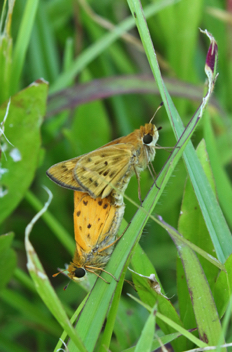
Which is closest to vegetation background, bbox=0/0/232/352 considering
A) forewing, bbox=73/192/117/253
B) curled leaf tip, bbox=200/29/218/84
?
forewing, bbox=73/192/117/253

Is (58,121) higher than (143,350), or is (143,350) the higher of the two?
(58,121)

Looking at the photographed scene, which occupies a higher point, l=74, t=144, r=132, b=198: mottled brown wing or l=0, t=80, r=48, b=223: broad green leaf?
l=0, t=80, r=48, b=223: broad green leaf

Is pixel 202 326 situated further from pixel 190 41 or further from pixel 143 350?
pixel 190 41

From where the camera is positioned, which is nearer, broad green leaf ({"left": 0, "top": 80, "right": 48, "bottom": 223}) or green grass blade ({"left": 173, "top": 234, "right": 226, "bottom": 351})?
green grass blade ({"left": 173, "top": 234, "right": 226, "bottom": 351})

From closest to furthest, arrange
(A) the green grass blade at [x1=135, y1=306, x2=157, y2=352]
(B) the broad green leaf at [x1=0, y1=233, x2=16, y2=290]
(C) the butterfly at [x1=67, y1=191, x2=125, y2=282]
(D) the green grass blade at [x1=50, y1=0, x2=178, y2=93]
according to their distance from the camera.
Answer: (A) the green grass blade at [x1=135, y1=306, x2=157, y2=352] → (C) the butterfly at [x1=67, y1=191, x2=125, y2=282] → (B) the broad green leaf at [x1=0, y1=233, x2=16, y2=290] → (D) the green grass blade at [x1=50, y1=0, x2=178, y2=93]

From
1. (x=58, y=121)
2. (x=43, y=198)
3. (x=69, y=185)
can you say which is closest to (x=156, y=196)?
(x=69, y=185)

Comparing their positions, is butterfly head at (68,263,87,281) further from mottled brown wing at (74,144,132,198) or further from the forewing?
mottled brown wing at (74,144,132,198)

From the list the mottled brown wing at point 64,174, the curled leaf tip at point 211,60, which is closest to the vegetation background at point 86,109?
the mottled brown wing at point 64,174
